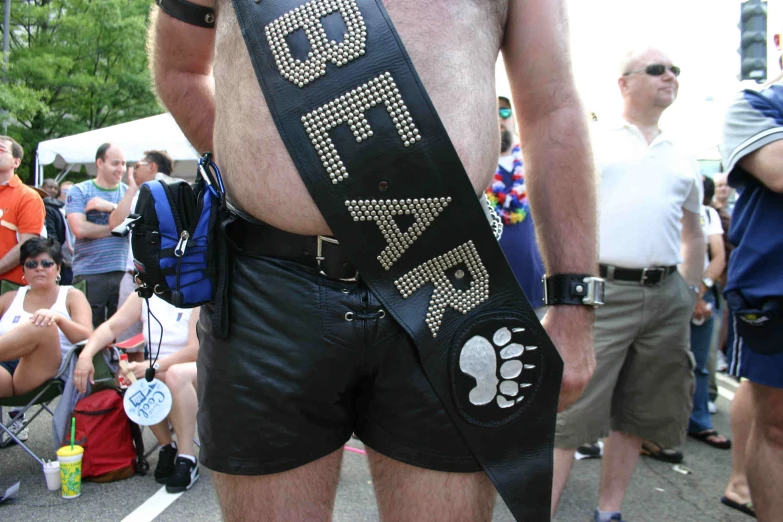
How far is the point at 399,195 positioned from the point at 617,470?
2680 millimetres

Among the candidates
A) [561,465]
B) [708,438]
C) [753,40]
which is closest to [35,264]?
[561,465]

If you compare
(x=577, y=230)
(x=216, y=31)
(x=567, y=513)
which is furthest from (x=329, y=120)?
(x=567, y=513)

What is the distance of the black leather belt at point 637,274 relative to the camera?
329cm

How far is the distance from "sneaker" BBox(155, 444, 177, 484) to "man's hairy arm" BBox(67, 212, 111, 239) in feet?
7.17

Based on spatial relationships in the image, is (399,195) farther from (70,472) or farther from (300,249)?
(70,472)

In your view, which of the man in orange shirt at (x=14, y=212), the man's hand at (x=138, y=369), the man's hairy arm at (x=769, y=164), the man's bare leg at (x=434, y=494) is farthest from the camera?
the man in orange shirt at (x=14, y=212)

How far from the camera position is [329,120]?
3.84 ft

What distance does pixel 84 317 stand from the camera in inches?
175

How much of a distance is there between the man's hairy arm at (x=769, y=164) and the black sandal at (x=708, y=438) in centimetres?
304

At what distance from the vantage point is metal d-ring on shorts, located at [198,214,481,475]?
1231 millimetres

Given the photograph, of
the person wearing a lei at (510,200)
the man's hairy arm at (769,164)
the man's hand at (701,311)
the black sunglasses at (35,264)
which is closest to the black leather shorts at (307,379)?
the man's hairy arm at (769,164)

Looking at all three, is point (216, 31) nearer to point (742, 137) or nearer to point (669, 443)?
point (742, 137)

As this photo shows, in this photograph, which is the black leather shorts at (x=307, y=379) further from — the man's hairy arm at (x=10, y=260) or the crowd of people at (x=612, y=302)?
the man's hairy arm at (x=10, y=260)

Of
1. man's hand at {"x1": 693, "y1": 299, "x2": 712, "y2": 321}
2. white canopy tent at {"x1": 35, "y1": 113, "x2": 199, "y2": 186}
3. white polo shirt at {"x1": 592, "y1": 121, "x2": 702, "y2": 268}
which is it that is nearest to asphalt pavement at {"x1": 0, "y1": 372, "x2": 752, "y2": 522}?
man's hand at {"x1": 693, "y1": 299, "x2": 712, "y2": 321}
